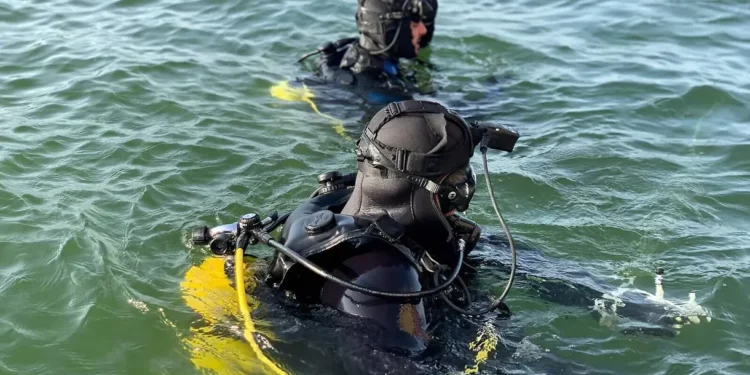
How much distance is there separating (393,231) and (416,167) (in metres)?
0.31

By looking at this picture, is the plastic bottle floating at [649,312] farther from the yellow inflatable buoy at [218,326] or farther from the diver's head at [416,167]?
the yellow inflatable buoy at [218,326]

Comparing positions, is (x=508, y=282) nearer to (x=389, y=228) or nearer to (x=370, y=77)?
(x=389, y=228)

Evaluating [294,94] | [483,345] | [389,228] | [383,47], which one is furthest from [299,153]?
[389,228]

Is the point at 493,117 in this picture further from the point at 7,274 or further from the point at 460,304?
the point at 7,274

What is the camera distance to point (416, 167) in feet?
11.5

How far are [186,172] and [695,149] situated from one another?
14.9ft

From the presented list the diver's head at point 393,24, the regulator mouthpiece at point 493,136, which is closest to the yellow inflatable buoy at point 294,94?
the diver's head at point 393,24

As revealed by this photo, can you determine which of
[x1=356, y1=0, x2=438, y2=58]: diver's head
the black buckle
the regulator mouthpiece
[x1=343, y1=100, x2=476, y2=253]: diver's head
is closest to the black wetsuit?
[x1=356, y1=0, x2=438, y2=58]: diver's head

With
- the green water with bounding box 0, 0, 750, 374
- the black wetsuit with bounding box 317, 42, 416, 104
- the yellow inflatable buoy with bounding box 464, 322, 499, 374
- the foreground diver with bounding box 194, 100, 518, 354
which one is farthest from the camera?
the black wetsuit with bounding box 317, 42, 416, 104

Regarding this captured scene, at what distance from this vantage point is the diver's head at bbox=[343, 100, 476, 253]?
3.52 m

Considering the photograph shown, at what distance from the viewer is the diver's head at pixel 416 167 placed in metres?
3.52

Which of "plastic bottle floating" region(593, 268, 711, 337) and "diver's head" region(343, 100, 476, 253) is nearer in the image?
"diver's head" region(343, 100, 476, 253)

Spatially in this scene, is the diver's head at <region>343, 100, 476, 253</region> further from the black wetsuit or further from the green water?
the black wetsuit

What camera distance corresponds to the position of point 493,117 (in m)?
7.82
